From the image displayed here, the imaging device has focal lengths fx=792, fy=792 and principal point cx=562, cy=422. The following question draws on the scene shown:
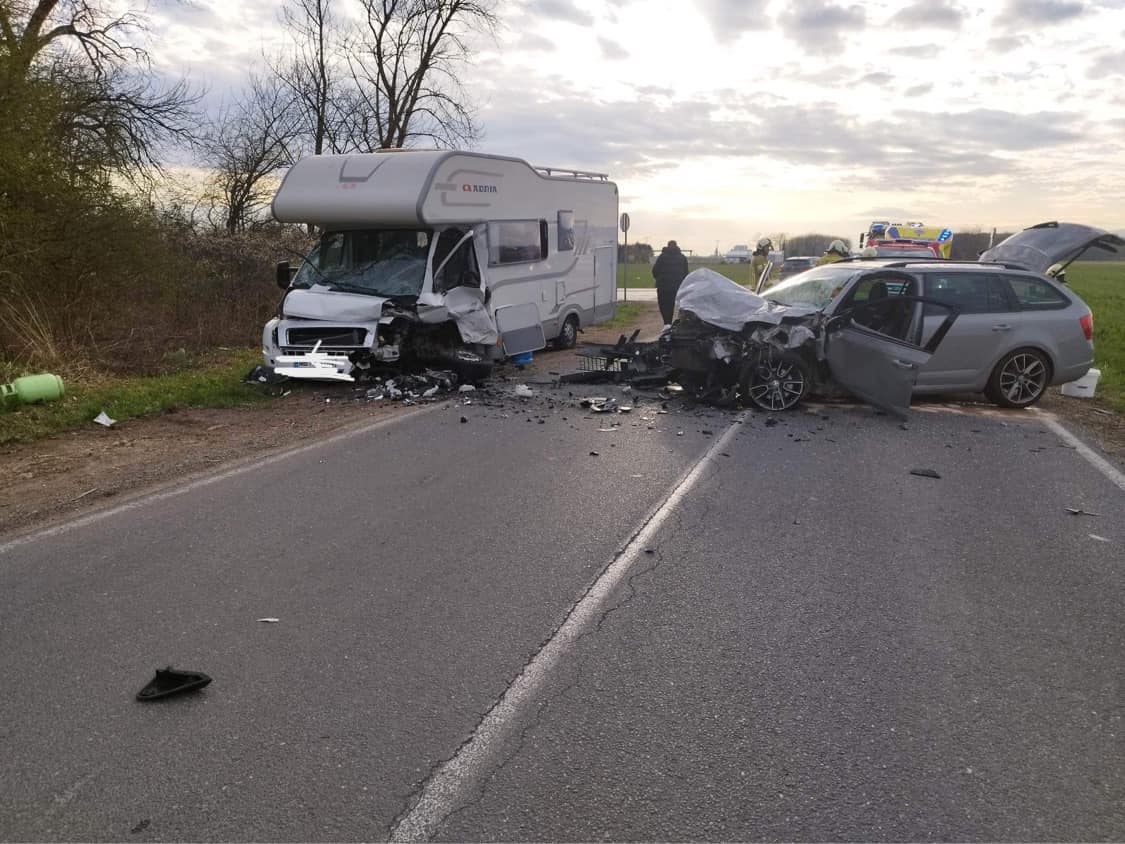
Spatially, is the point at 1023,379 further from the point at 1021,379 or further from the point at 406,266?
the point at 406,266

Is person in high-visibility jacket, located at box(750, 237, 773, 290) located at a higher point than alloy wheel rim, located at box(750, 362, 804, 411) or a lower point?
higher

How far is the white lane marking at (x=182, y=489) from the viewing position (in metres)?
5.18

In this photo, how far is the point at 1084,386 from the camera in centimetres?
1070

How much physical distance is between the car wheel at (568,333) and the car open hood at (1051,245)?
7.17 meters

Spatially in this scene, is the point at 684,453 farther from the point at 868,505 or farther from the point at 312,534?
the point at 312,534

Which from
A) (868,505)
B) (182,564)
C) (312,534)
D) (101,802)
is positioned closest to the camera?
(101,802)

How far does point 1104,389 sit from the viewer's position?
11367mm

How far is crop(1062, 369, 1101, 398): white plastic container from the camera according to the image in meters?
10.6

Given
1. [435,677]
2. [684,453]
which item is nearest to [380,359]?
[684,453]

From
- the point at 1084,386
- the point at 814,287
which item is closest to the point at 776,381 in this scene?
the point at 814,287

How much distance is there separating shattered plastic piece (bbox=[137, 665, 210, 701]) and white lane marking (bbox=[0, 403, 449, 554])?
2.32 metres

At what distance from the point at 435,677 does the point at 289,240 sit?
18.3 m

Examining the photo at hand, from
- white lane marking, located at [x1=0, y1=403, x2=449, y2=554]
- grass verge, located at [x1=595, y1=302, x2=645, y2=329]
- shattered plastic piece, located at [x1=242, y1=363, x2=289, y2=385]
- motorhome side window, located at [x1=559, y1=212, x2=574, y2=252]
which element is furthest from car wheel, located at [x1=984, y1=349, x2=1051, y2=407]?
grass verge, located at [x1=595, y1=302, x2=645, y2=329]

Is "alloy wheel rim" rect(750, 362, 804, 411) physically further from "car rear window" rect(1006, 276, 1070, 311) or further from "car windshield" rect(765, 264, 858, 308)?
"car rear window" rect(1006, 276, 1070, 311)
